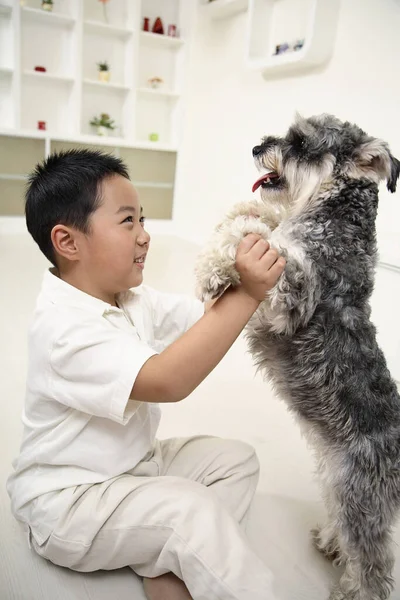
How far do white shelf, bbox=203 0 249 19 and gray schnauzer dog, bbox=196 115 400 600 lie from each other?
341 cm

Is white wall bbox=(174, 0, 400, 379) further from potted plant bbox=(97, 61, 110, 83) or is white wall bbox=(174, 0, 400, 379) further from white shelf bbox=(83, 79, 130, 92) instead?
potted plant bbox=(97, 61, 110, 83)

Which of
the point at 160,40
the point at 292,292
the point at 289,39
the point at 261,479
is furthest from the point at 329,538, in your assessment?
the point at 160,40

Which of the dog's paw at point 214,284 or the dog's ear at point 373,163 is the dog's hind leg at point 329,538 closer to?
the dog's paw at point 214,284

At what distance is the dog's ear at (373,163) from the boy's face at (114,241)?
1.74ft

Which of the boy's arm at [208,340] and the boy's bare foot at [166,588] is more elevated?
the boy's arm at [208,340]

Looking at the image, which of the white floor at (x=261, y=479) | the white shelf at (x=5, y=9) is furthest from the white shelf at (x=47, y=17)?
the white floor at (x=261, y=479)

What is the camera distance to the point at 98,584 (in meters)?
1.06

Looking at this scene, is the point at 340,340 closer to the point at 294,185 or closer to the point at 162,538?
the point at 294,185

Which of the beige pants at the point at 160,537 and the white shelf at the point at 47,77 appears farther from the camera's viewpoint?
the white shelf at the point at 47,77

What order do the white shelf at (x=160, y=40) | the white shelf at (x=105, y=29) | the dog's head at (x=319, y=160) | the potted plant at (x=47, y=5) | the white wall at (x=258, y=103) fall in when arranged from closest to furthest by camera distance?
the dog's head at (x=319, y=160), the white wall at (x=258, y=103), the potted plant at (x=47, y=5), the white shelf at (x=105, y=29), the white shelf at (x=160, y=40)

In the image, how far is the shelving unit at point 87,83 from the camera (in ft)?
14.0

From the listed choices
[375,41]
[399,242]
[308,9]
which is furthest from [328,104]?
[399,242]

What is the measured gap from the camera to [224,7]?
3.97 m

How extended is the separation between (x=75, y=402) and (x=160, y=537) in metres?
0.34
